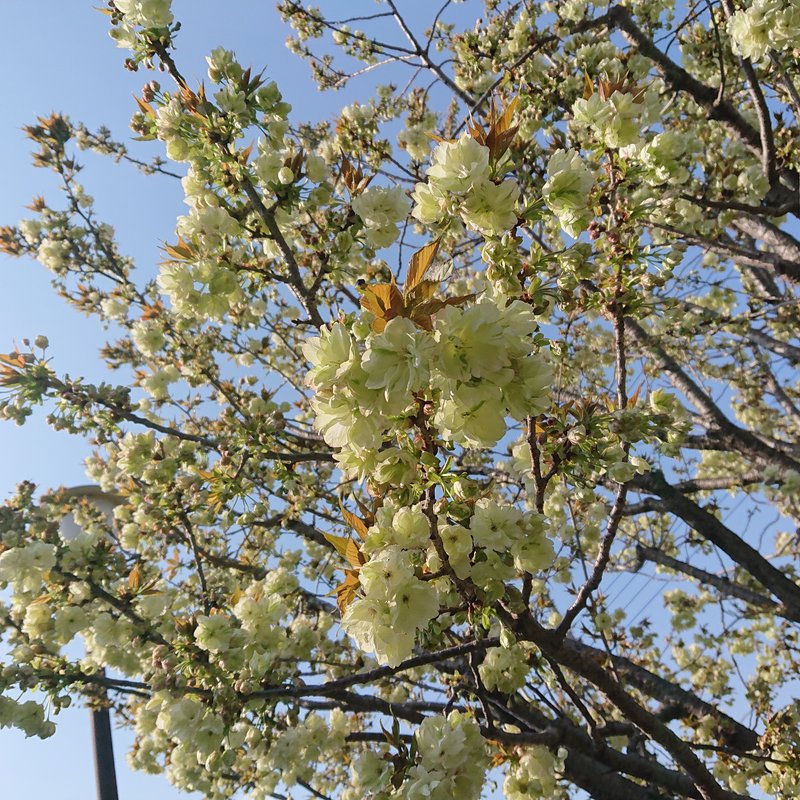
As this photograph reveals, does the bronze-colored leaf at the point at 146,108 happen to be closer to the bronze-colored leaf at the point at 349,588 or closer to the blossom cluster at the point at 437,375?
the blossom cluster at the point at 437,375

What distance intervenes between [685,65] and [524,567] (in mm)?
5165

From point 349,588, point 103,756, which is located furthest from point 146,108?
point 103,756

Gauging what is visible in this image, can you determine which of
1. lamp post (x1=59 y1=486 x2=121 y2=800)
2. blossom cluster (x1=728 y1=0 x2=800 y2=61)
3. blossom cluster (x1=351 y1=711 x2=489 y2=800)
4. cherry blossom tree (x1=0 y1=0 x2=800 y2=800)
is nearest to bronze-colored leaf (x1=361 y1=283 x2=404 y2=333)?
cherry blossom tree (x1=0 y1=0 x2=800 y2=800)

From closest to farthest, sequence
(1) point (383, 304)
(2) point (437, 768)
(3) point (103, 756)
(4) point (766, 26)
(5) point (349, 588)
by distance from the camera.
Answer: (1) point (383, 304), (5) point (349, 588), (2) point (437, 768), (4) point (766, 26), (3) point (103, 756)

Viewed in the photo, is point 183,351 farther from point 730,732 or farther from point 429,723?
point 730,732

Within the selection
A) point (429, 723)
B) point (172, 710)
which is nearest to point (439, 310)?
point (429, 723)

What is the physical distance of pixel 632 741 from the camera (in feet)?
11.5

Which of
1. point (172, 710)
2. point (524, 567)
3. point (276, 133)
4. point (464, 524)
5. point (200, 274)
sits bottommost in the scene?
point (524, 567)

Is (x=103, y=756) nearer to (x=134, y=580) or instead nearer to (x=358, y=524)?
(x=134, y=580)

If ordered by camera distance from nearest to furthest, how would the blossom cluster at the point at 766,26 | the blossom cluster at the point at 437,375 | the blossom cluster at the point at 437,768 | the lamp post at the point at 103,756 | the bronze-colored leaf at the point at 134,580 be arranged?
the blossom cluster at the point at 437,375 < the blossom cluster at the point at 437,768 < the blossom cluster at the point at 766,26 < the bronze-colored leaf at the point at 134,580 < the lamp post at the point at 103,756

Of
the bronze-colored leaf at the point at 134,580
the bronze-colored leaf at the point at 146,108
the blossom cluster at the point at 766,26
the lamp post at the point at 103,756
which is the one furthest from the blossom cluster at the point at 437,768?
the blossom cluster at the point at 766,26

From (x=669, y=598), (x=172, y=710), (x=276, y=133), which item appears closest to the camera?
(x=172, y=710)

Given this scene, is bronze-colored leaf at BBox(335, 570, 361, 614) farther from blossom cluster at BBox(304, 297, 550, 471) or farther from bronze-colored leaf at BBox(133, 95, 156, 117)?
bronze-colored leaf at BBox(133, 95, 156, 117)

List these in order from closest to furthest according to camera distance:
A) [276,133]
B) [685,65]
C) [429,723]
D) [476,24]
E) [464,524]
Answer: [464,524] < [429,723] < [276,133] < [476,24] < [685,65]
